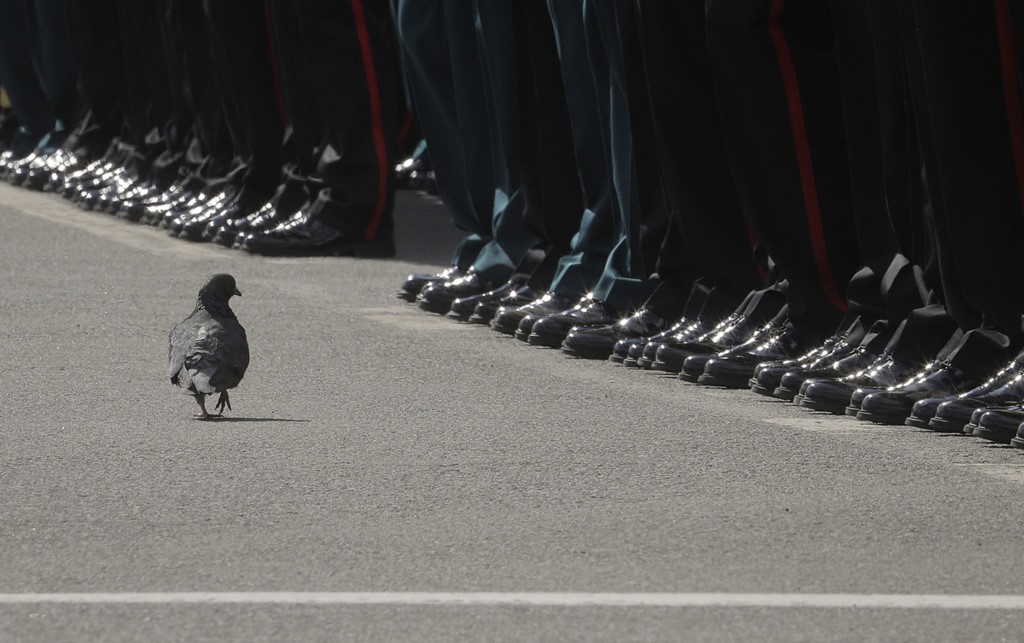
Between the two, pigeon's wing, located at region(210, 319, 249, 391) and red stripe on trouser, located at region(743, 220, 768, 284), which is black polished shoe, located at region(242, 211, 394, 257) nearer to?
red stripe on trouser, located at region(743, 220, 768, 284)

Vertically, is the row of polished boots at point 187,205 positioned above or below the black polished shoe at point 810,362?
below

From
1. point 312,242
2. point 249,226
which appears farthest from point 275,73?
point 312,242

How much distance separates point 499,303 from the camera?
9.18 meters

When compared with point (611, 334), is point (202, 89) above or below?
above

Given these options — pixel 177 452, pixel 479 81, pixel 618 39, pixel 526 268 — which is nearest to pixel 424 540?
pixel 177 452

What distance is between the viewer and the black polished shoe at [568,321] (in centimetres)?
841

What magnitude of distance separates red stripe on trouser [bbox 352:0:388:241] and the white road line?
25.5 feet

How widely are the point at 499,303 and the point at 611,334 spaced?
1.03m

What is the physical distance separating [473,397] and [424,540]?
91.0 inches

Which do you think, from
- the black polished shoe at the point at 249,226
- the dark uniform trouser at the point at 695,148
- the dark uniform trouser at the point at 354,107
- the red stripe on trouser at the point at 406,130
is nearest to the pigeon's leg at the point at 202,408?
the dark uniform trouser at the point at 695,148

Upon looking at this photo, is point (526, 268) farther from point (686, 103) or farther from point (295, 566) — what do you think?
point (295, 566)

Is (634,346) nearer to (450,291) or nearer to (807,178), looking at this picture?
(807,178)

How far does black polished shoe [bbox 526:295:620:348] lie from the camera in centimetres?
841

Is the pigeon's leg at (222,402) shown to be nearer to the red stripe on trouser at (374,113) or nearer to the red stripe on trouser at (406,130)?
the red stripe on trouser at (374,113)
